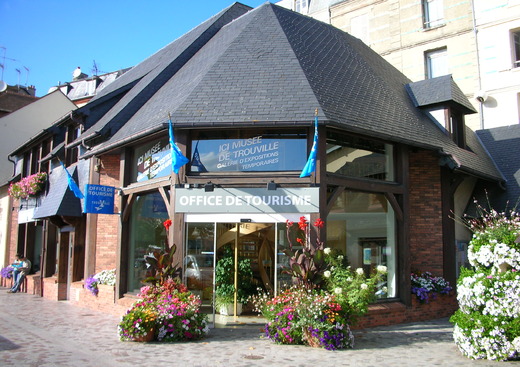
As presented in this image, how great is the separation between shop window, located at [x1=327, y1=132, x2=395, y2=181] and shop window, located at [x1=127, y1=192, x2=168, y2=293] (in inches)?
164

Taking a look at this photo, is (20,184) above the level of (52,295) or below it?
above

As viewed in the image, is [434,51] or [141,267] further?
[434,51]

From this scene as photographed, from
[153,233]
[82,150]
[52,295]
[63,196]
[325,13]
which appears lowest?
[52,295]

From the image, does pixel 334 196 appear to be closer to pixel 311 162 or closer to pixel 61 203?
pixel 311 162

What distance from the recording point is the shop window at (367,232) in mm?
11258

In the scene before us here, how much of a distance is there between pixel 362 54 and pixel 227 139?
22.8 ft

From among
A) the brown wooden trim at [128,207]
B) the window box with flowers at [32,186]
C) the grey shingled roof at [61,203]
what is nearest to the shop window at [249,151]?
the brown wooden trim at [128,207]

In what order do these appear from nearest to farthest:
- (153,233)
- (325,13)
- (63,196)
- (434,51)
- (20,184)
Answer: (153,233) < (63,196) < (20,184) < (434,51) < (325,13)

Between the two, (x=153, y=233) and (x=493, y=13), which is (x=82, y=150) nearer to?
(x=153, y=233)

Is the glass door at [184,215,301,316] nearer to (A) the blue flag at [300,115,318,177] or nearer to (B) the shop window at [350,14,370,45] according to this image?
(A) the blue flag at [300,115,318,177]

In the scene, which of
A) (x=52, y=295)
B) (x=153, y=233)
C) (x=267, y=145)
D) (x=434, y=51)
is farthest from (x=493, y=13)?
(x=52, y=295)

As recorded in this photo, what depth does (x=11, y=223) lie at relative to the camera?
24.5 m

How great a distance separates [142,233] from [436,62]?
52.8 ft

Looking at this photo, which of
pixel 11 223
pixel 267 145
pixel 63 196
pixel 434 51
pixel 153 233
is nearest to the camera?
pixel 267 145
